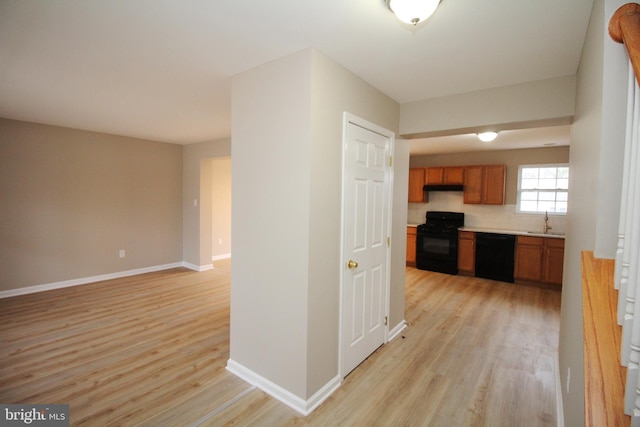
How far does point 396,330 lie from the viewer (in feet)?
10.6

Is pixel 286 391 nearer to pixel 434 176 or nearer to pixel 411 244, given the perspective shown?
pixel 411 244

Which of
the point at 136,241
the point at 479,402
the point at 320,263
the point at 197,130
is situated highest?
the point at 197,130

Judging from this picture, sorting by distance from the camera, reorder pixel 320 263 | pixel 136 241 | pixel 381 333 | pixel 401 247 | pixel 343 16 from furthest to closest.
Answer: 1. pixel 136 241
2. pixel 401 247
3. pixel 381 333
4. pixel 320 263
5. pixel 343 16

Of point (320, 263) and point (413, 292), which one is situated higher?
point (320, 263)

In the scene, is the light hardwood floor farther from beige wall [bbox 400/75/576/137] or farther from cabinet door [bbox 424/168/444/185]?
cabinet door [bbox 424/168/444/185]

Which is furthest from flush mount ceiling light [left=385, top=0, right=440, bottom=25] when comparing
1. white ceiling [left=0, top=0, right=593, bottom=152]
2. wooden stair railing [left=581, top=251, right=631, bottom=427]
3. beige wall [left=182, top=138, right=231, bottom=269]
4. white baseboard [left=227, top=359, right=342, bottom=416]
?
beige wall [left=182, top=138, right=231, bottom=269]

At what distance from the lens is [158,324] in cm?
339

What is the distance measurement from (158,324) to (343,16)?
3633 mm

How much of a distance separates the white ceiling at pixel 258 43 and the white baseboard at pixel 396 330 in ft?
8.19

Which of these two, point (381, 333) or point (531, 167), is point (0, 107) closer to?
point (381, 333)

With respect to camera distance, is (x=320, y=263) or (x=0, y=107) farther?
(x=0, y=107)

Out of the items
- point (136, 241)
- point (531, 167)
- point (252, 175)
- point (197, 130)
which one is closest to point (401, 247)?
point (252, 175)

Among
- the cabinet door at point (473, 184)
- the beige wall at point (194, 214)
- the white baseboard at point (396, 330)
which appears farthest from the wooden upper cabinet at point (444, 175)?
the beige wall at point (194, 214)

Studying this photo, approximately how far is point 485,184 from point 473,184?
218 millimetres
